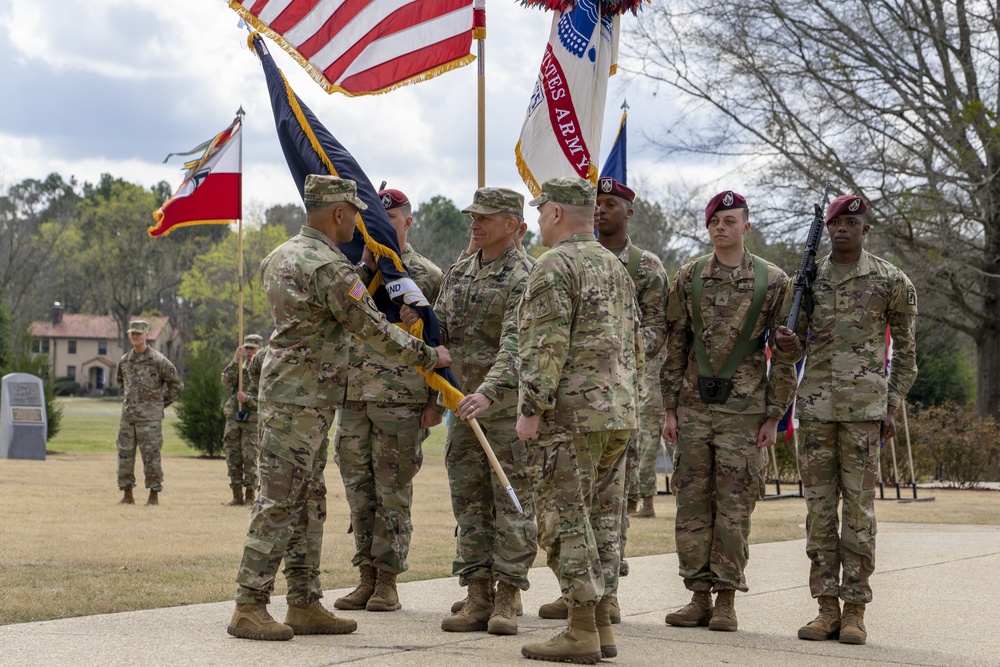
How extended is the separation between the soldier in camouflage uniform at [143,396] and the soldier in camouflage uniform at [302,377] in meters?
10.5

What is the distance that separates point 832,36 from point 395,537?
2123cm

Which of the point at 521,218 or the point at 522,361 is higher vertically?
the point at 521,218

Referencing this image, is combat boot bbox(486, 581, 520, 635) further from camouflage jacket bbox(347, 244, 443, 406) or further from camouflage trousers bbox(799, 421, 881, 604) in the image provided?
camouflage trousers bbox(799, 421, 881, 604)

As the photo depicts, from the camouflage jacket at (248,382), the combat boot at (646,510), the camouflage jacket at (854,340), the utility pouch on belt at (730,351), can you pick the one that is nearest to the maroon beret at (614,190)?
the utility pouch on belt at (730,351)

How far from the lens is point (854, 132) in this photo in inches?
968

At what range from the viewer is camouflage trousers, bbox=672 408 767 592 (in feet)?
21.7

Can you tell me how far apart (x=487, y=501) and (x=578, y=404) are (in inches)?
55.5

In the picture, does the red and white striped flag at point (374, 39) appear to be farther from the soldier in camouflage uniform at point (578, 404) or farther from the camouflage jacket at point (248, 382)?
the camouflage jacket at point (248, 382)

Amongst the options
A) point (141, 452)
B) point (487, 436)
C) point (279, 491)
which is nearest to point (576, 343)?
point (487, 436)

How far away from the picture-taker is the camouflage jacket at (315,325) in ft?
19.5

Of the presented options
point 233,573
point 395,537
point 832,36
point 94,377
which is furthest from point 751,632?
point 94,377

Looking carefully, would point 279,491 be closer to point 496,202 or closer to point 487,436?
point 487,436

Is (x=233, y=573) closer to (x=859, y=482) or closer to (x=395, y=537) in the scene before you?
(x=395, y=537)

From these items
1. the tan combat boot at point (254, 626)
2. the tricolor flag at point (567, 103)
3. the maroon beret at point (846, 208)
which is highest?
the tricolor flag at point (567, 103)
